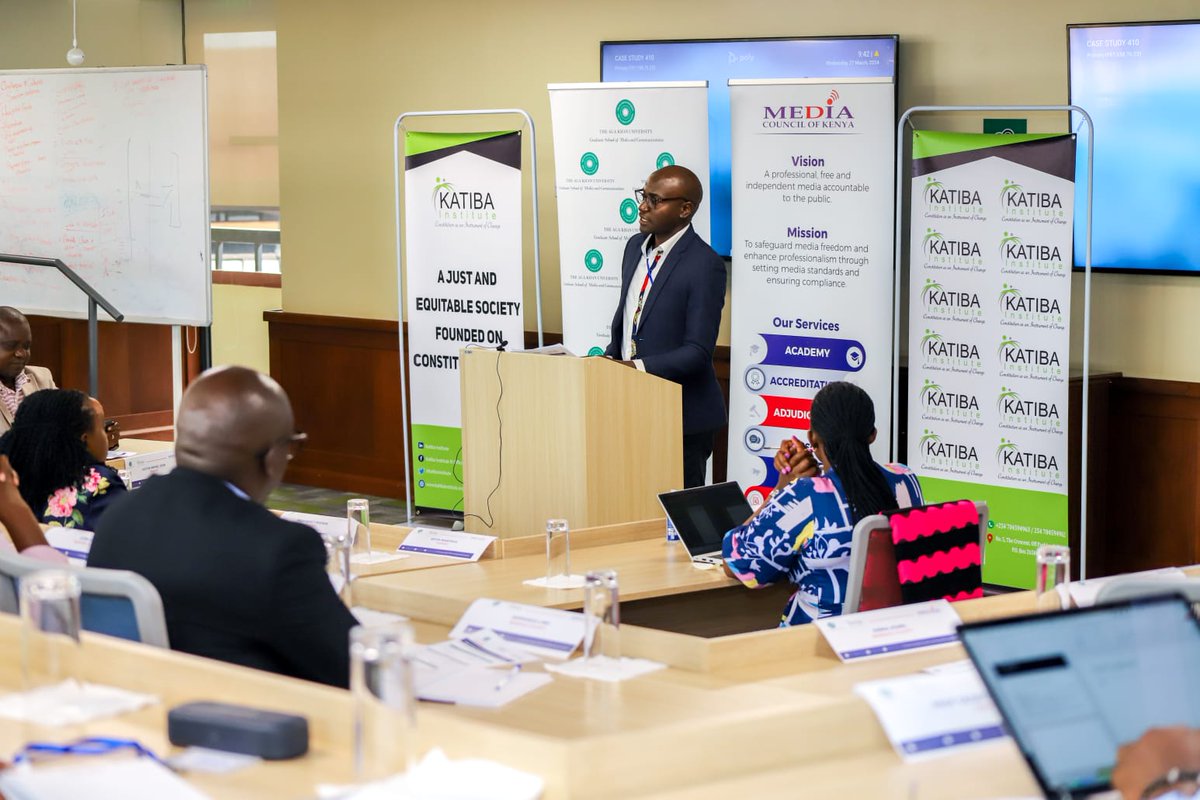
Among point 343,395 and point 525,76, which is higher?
point 525,76

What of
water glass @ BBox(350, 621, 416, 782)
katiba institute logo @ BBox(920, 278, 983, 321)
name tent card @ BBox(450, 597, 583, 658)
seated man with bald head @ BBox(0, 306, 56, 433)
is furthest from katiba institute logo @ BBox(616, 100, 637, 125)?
water glass @ BBox(350, 621, 416, 782)

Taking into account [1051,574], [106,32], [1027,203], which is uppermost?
[106,32]

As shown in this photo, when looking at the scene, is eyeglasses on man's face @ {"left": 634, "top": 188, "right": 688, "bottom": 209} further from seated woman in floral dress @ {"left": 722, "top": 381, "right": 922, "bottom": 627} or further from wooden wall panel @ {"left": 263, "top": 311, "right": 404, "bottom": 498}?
wooden wall panel @ {"left": 263, "top": 311, "right": 404, "bottom": 498}

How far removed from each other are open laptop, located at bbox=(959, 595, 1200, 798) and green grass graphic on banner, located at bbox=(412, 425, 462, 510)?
567cm

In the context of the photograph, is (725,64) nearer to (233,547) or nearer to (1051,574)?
(1051,574)

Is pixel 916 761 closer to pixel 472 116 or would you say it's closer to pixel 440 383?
pixel 440 383

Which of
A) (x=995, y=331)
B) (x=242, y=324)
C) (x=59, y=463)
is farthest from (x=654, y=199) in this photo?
(x=242, y=324)

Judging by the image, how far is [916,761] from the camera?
212cm

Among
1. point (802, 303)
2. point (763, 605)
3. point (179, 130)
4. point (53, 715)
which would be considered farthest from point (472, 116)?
point (53, 715)

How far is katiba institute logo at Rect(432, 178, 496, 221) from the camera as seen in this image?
23.5 feet

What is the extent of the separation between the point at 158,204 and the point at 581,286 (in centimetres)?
218

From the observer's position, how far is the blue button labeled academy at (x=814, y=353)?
6.27 meters

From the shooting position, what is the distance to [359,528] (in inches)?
156

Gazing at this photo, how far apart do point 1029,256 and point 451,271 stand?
2713 millimetres
